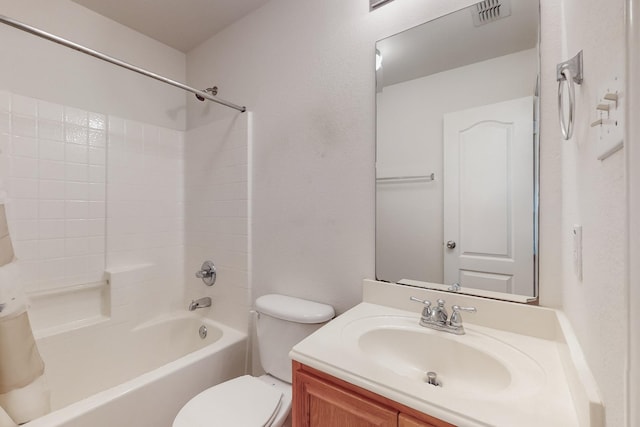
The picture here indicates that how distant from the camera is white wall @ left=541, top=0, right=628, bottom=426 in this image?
0.41m

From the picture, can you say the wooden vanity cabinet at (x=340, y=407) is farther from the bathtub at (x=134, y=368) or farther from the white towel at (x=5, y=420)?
the white towel at (x=5, y=420)

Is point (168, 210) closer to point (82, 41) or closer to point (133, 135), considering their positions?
point (133, 135)

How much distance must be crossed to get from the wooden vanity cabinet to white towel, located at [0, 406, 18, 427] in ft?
3.17

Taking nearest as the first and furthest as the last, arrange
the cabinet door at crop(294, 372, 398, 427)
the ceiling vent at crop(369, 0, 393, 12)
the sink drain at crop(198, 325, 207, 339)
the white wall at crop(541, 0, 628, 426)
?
1. the white wall at crop(541, 0, 628, 426)
2. the cabinet door at crop(294, 372, 398, 427)
3. the ceiling vent at crop(369, 0, 393, 12)
4. the sink drain at crop(198, 325, 207, 339)

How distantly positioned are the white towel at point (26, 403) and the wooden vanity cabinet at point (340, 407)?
969 millimetres

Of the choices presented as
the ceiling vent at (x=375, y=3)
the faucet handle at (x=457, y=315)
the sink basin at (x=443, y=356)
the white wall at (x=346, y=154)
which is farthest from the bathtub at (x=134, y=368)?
the ceiling vent at (x=375, y=3)

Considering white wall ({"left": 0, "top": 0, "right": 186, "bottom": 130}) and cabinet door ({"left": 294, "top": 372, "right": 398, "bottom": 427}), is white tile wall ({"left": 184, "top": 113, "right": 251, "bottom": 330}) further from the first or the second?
cabinet door ({"left": 294, "top": 372, "right": 398, "bottom": 427})

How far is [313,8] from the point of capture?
1497 mm

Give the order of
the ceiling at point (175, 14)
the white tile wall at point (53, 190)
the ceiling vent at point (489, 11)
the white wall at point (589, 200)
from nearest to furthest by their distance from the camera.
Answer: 1. the white wall at point (589, 200)
2. the ceiling vent at point (489, 11)
3. the white tile wall at point (53, 190)
4. the ceiling at point (175, 14)

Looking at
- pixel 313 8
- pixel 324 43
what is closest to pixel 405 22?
pixel 324 43

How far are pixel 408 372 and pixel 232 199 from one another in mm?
1366

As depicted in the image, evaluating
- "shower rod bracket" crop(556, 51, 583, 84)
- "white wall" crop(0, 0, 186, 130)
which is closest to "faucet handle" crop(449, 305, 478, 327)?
"shower rod bracket" crop(556, 51, 583, 84)

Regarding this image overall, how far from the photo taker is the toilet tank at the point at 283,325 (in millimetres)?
1306

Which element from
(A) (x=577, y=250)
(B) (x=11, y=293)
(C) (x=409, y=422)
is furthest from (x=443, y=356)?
(B) (x=11, y=293)
